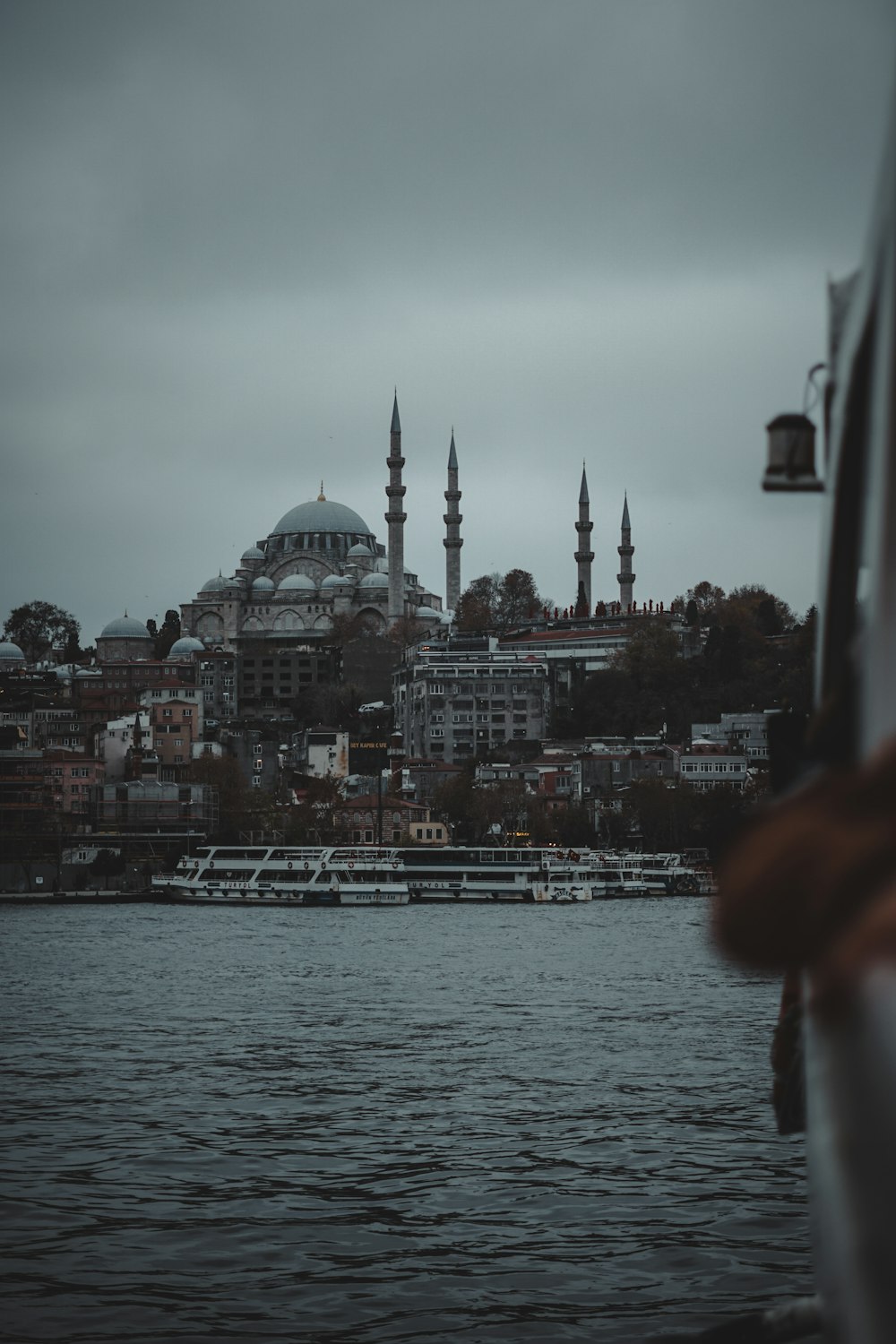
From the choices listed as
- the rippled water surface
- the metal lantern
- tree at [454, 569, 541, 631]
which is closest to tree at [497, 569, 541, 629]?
tree at [454, 569, 541, 631]

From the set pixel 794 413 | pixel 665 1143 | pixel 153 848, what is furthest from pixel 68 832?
pixel 794 413

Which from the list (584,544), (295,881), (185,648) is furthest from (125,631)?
(295,881)

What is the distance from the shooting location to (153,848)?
218ft

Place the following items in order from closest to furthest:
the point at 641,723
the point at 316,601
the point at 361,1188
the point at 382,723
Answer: the point at 361,1188 < the point at 641,723 < the point at 382,723 < the point at 316,601

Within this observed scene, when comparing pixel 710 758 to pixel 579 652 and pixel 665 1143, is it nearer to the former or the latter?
pixel 579 652

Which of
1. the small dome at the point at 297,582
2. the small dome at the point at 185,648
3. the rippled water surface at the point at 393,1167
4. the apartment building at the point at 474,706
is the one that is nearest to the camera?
the rippled water surface at the point at 393,1167

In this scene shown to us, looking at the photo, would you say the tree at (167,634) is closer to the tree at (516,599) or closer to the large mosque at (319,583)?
the large mosque at (319,583)

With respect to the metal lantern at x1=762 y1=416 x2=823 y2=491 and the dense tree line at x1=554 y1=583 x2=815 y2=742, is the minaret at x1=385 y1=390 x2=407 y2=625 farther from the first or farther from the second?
the metal lantern at x1=762 y1=416 x2=823 y2=491

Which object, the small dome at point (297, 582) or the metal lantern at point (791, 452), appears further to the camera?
the small dome at point (297, 582)

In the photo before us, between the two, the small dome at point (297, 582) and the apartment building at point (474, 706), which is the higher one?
the small dome at point (297, 582)

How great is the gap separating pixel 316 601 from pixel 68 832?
165 feet

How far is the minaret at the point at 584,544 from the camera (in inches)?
4299

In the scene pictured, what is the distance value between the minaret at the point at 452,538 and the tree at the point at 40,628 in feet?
98.2

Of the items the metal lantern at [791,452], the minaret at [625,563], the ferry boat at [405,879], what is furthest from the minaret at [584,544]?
the metal lantern at [791,452]
